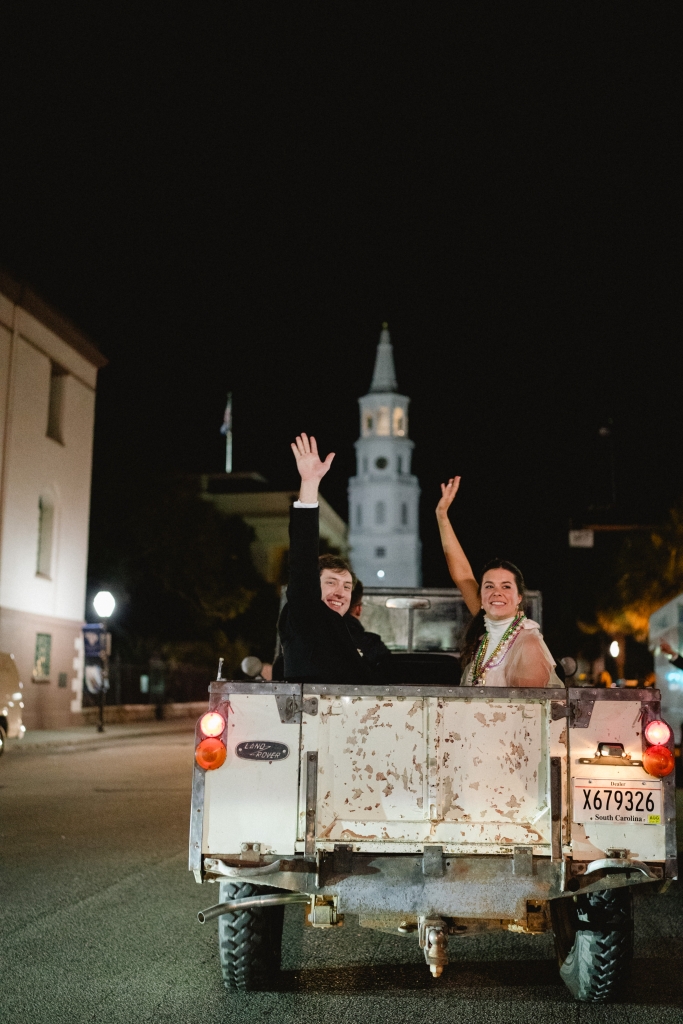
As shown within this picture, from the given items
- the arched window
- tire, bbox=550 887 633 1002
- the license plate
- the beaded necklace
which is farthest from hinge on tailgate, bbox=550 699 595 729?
the arched window

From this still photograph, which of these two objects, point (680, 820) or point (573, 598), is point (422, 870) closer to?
point (680, 820)

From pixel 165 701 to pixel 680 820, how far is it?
3299cm

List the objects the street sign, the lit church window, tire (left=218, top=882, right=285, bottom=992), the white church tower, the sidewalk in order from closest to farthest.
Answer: tire (left=218, top=882, right=285, bottom=992) < the sidewalk < the street sign < the white church tower < the lit church window

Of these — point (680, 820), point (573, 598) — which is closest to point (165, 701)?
point (680, 820)

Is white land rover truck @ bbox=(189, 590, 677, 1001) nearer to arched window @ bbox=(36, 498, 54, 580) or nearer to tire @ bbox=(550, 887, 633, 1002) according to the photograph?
tire @ bbox=(550, 887, 633, 1002)

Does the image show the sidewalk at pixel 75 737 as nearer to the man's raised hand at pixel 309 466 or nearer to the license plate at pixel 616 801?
the man's raised hand at pixel 309 466

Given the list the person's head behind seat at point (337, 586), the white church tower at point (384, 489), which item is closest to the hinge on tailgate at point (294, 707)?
the person's head behind seat at point (337, 586)

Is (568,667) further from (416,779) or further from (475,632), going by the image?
(416,779)

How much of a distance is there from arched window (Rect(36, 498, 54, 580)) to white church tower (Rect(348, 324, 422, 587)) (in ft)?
274

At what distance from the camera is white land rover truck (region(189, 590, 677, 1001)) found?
182 inches

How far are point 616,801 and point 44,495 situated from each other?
2844cm

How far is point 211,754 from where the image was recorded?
470cm

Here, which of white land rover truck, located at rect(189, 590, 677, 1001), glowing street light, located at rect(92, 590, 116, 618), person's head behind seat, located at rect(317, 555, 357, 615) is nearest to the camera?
white land rover truck, located at rect(189, 590, 677, 1001)

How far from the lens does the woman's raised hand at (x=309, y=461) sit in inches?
194
